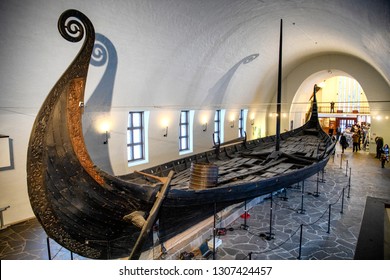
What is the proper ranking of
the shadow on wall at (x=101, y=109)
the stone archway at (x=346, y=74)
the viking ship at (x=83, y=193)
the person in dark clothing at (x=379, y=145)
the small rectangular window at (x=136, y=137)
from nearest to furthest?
1. the viking ship at (x=83, y=193)
2. the shadow on wall at (x=101, y=109)
3. the small rectangular window at (x=136, y=137)
4. the person in dark clothing at (x=379, y=145)
5. the stone archway at (x=346, y=74)

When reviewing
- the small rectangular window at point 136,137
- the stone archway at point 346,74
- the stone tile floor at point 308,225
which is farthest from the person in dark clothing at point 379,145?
the small rectangular window at point 136,137

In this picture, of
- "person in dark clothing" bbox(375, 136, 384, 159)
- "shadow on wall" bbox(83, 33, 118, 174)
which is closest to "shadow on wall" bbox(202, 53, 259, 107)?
"shadow on wall" bbox(83, 33, 118, 174)

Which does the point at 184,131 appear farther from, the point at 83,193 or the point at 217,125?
the point at 83,193

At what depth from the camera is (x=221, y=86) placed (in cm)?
1248

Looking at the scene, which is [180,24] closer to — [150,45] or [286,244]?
[150,45]

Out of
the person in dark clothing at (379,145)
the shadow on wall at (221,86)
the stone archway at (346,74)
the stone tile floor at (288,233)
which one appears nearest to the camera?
the stone tile floor at (288,233)

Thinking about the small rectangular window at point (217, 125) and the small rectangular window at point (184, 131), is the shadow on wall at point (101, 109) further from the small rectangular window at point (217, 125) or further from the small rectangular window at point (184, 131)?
the small rectangular window at point (217, 125)

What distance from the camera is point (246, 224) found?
6688mm

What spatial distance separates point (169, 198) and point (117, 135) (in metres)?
5.28

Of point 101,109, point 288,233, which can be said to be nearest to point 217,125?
point 101,109

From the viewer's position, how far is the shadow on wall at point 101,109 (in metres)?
7.27

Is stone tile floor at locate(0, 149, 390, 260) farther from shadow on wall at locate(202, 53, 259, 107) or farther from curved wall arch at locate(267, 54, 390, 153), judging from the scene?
curved wall arch at locate(267, 54, 390, 153)

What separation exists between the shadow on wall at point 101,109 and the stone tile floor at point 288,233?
2488 mm

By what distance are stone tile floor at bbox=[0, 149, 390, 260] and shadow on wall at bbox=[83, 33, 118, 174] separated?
249 centimetres
